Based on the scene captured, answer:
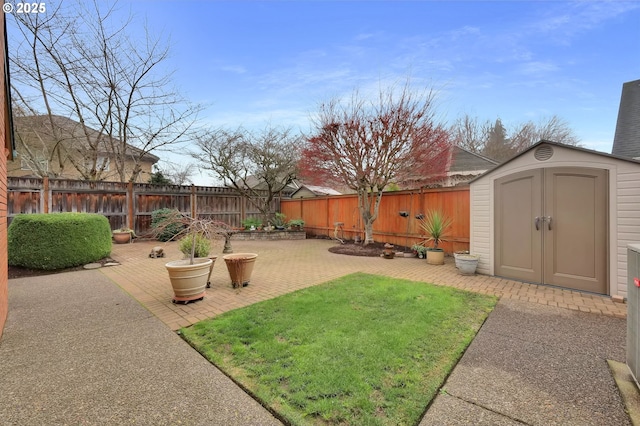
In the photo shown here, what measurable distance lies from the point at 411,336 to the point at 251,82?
10.3 m

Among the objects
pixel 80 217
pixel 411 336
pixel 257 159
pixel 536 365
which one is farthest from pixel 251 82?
pixel 536 365

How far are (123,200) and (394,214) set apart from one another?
1061cm

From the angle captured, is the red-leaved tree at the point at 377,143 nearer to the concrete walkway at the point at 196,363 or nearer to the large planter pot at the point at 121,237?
the concrete walkway at the point at 196,363

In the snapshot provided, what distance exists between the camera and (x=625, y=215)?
396 centimetres

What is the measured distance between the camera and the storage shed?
402cm

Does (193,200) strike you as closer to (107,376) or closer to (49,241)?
(49,241)

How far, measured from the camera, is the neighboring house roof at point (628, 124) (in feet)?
21.4

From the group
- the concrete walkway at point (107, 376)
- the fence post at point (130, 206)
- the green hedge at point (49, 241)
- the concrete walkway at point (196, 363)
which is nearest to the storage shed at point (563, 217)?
the concrete walkway at point (196, 363)

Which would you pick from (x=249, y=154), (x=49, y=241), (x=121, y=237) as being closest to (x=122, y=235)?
(x=121, y=237)

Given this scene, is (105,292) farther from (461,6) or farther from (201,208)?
(461,6)

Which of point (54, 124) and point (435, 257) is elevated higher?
point (54, 124)

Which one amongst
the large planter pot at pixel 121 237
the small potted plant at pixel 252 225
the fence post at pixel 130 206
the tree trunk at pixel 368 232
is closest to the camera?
the tree trunk at pixel 368 232

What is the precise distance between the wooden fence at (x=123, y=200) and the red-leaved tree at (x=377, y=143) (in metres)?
5.71

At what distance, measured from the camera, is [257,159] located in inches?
471
